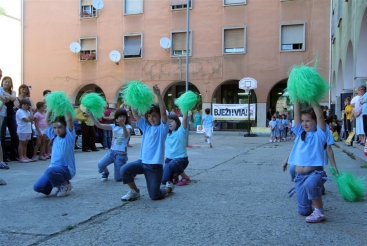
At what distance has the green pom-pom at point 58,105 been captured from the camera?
5.63 m

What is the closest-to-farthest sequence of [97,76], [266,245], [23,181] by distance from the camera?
[266,245] → [23,181] → [97,76]

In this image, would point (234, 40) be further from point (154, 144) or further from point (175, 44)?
point (154, 144)

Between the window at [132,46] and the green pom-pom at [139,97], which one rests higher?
the window at [132,46]

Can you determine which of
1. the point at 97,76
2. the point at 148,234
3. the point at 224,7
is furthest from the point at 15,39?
the point at 148,234

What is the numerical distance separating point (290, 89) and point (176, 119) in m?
2.41

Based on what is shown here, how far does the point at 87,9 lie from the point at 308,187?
84.1 ft

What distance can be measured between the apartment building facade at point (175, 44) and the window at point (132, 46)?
0.07 meters

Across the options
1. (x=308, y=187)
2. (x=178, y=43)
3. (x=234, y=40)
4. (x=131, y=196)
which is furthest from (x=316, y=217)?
(x=178, y=43)

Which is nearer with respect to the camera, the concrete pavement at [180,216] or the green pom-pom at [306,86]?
the concrete pavement at [180,216]

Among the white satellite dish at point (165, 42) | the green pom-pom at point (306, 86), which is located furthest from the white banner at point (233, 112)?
Answer: the green pom-pom at point (306, 86)

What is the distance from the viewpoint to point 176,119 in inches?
253

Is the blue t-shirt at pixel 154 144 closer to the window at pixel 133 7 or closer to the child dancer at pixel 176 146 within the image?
the child dancer at pixel 176 146

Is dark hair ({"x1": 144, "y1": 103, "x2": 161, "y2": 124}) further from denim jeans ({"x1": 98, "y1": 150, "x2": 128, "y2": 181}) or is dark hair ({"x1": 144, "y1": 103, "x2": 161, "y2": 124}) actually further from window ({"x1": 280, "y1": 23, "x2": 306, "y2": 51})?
window ({"x1": 280, "y1": 23, "x2": 306, "y2": 51})

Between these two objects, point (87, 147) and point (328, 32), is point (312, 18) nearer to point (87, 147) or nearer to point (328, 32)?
point (328, 32)
